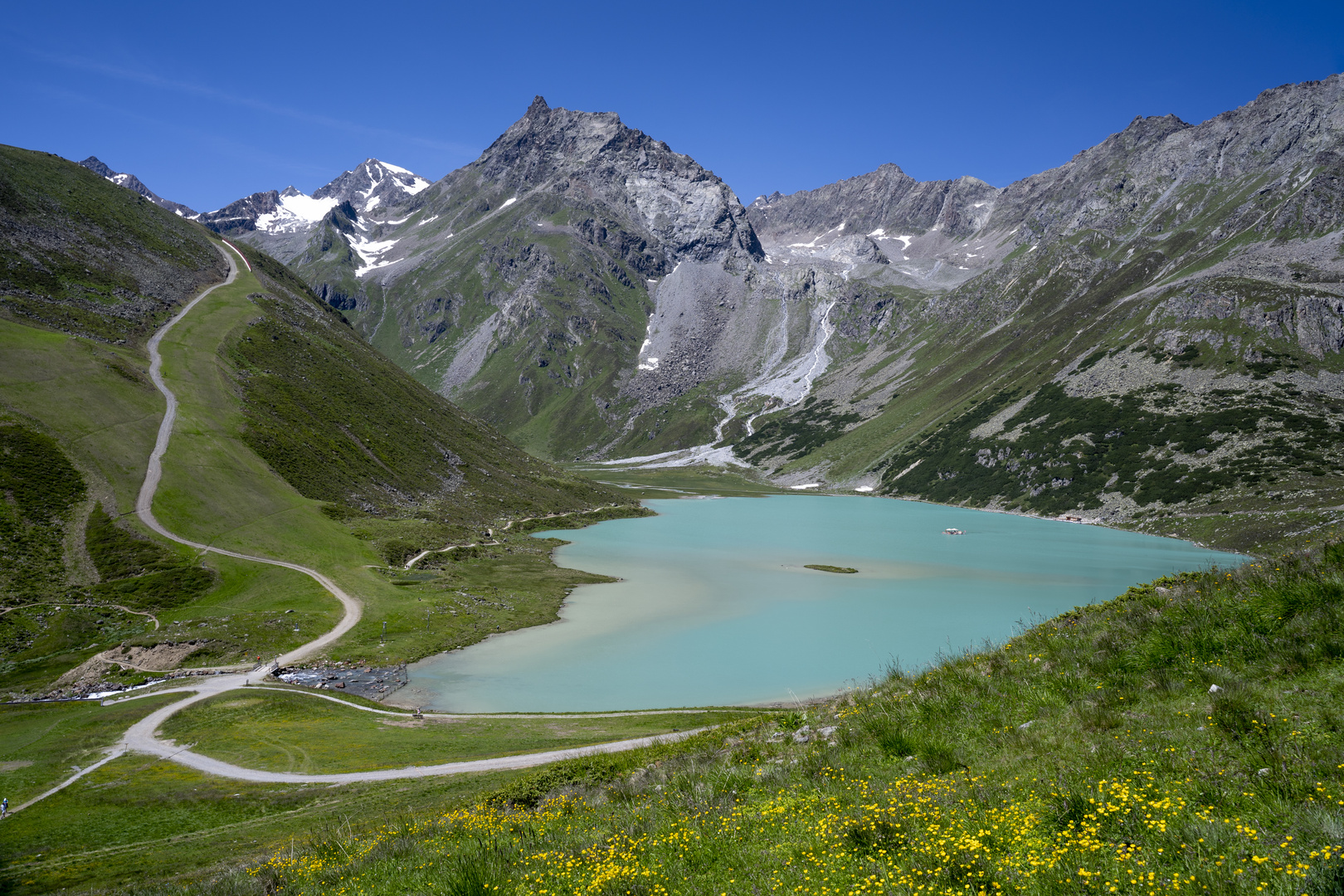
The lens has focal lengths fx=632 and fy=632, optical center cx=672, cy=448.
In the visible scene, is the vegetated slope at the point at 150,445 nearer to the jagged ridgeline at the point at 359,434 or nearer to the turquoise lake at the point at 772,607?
the jagged ridgeline at the point at 359,434

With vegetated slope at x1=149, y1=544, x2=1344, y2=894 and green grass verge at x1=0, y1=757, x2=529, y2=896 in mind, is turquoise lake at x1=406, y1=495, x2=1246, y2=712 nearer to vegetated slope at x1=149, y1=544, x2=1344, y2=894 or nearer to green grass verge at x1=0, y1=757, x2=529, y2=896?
vegetated slope at x1=149, y1=544, x2=1344, y2=894

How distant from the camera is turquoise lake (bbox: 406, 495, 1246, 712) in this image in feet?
152

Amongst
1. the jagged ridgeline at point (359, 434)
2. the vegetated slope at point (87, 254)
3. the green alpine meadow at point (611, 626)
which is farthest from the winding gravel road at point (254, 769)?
the vegetated slope at point (87, 254)

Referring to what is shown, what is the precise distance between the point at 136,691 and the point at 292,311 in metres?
117

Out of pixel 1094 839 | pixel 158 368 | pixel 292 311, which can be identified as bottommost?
pixel 1094 839

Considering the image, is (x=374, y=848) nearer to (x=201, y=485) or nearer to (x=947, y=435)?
(x=201, y=485)

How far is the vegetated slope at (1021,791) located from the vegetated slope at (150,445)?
49447 mm

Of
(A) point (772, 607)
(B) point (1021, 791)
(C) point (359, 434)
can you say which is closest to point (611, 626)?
(A) point (772, 607)

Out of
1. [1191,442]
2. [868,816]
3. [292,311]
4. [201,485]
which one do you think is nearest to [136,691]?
[201,485]

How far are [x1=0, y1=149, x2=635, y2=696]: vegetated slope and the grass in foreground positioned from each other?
12.4m

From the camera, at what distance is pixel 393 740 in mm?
35094

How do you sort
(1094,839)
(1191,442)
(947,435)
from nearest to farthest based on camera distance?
(1094,839), (1191,442), (947,435)

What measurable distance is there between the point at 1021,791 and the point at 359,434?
385ft

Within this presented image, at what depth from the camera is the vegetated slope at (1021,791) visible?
655 cm
